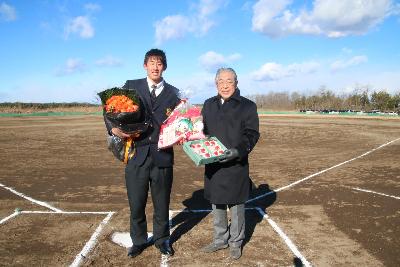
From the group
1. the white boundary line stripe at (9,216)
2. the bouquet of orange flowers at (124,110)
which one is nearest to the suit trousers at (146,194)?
the bouquet of orange flowers at (124,110)

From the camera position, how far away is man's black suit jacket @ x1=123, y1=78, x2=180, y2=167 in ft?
14.4

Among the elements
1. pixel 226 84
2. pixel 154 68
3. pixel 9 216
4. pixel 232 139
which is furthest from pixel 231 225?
pixel 9 216

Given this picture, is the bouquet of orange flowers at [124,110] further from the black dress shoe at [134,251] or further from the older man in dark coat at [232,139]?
the black dress shoe at [134,251]

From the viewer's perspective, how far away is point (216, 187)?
4.47 m

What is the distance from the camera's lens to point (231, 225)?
4660 millimetres

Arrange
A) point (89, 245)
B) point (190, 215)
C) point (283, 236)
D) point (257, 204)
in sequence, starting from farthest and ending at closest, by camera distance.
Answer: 1. point (257, 204)
2. point (190, 215)
3. point (283, 236)
4. point (89, 245)

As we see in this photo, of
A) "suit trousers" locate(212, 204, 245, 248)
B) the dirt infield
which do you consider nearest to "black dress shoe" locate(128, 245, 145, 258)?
the dirt infield

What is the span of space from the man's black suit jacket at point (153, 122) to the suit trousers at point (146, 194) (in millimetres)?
73

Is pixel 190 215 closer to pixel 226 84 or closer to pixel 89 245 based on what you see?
pixel 89 245

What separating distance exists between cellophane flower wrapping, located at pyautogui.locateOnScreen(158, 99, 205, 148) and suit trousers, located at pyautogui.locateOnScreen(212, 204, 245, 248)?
3.32 feet

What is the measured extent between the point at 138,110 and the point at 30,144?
48.0 feet

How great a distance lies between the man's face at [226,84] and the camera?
4273mm

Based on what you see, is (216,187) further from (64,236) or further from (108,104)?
(64,236)

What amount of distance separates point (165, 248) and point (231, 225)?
2.92 feet
